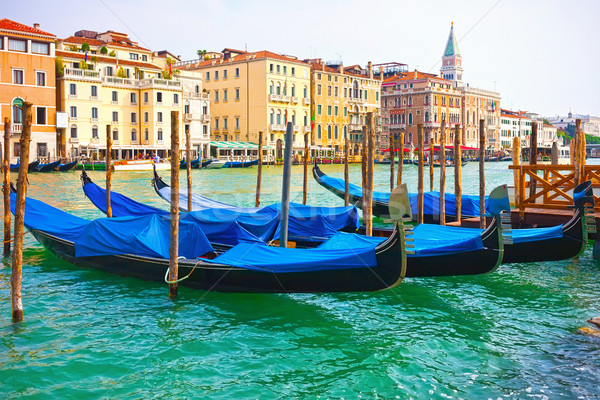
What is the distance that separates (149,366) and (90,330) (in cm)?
88

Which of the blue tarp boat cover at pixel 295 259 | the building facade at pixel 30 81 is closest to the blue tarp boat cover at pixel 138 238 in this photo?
the blue tarp boat cover at pixel 295 259

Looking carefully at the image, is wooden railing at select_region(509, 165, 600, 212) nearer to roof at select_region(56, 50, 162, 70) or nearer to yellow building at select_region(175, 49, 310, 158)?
roof at select_region(56, 50, 162, 70)

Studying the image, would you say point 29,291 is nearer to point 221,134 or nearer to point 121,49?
point 121,49

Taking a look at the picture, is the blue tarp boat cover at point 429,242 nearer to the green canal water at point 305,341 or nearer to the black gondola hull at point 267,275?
the black gondola hull at point 267,275

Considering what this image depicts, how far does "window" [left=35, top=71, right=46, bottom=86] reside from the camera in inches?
942

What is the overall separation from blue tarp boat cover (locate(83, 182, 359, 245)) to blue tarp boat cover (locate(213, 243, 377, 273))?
1.45m

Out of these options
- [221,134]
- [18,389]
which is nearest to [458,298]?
[18,389]

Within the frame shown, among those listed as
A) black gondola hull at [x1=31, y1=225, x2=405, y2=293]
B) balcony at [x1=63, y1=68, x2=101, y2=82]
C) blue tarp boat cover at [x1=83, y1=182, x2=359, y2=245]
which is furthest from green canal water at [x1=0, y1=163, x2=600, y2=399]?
balcony at [x1=63, y1=68, x2=101, y2=82]

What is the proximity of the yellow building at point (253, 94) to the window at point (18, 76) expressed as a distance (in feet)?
35.3

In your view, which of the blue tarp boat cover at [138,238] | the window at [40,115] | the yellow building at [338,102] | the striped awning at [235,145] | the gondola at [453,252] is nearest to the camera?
the gondola at [453,252]

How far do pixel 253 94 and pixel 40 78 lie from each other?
12.2 meters

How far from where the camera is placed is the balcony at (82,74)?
82.7 ft

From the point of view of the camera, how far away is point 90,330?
448 centimetres

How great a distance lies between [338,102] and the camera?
125 feet
